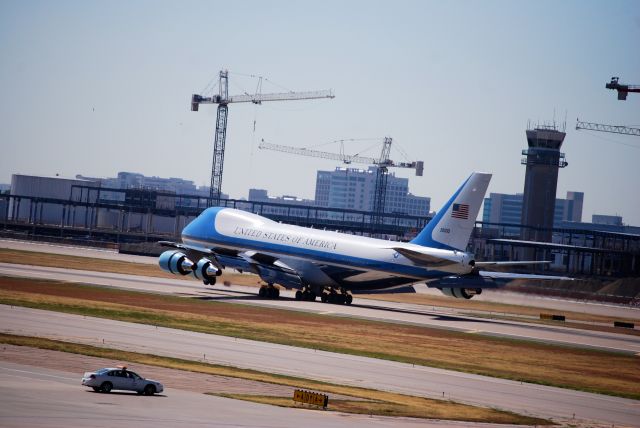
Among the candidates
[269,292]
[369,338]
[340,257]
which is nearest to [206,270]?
[269,292]

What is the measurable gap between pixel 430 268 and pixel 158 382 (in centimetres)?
3799

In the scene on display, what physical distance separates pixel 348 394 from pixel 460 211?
112ft

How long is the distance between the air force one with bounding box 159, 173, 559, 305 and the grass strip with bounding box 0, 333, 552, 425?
2900 cm

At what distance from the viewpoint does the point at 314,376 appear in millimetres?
43281

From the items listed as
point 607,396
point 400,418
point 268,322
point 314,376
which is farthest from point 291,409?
point 268,322

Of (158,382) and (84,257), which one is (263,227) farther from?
(158,382)

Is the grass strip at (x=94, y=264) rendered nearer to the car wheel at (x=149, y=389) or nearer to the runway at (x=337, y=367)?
the runway at (x=337, y=367)

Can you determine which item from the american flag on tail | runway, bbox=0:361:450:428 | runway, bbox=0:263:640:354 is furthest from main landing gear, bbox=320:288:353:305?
runway, bbox=0:361:450:428

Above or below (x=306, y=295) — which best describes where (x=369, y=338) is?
below

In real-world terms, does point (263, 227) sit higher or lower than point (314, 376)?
higher

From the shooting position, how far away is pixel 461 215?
71.4m

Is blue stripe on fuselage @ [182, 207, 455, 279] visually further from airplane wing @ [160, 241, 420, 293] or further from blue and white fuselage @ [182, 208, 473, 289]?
airplane wing @ [160, 241, 420, 293]

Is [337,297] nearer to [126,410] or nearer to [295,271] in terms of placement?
[295,271]

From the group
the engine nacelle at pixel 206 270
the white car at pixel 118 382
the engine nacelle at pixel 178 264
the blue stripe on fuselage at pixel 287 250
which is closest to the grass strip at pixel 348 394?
the white car at pixel 118 382
